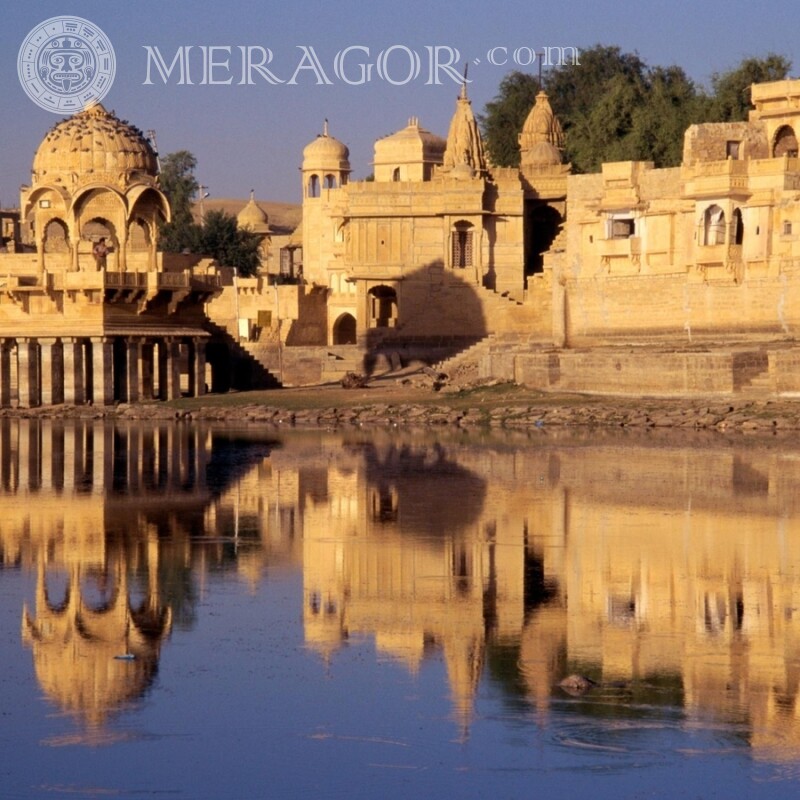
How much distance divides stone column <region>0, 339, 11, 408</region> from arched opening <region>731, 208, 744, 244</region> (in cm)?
1992

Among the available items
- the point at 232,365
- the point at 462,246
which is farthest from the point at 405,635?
the point at 462,246

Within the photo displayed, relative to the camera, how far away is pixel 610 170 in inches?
1951

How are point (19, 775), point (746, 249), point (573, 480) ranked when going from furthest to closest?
point (746, 249), point (573, 480), point (19, 775)

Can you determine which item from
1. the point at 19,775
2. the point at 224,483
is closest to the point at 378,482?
the point at 224,483

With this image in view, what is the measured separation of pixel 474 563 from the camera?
70.0 feet

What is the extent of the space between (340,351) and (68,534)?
107 feet

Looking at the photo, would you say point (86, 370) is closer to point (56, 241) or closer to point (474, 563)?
point (56, 241)

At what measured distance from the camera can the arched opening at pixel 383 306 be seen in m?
58.7

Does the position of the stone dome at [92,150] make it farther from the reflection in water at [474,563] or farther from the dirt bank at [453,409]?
the reflection in water at [474,563]

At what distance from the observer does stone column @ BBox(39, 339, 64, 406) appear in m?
52.2

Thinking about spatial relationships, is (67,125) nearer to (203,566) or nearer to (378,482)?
(378,482)

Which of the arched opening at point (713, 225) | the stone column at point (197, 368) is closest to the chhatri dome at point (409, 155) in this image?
the stone column at point (197, 368)

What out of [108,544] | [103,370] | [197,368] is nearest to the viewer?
[108,544]

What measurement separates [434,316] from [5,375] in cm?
1231
